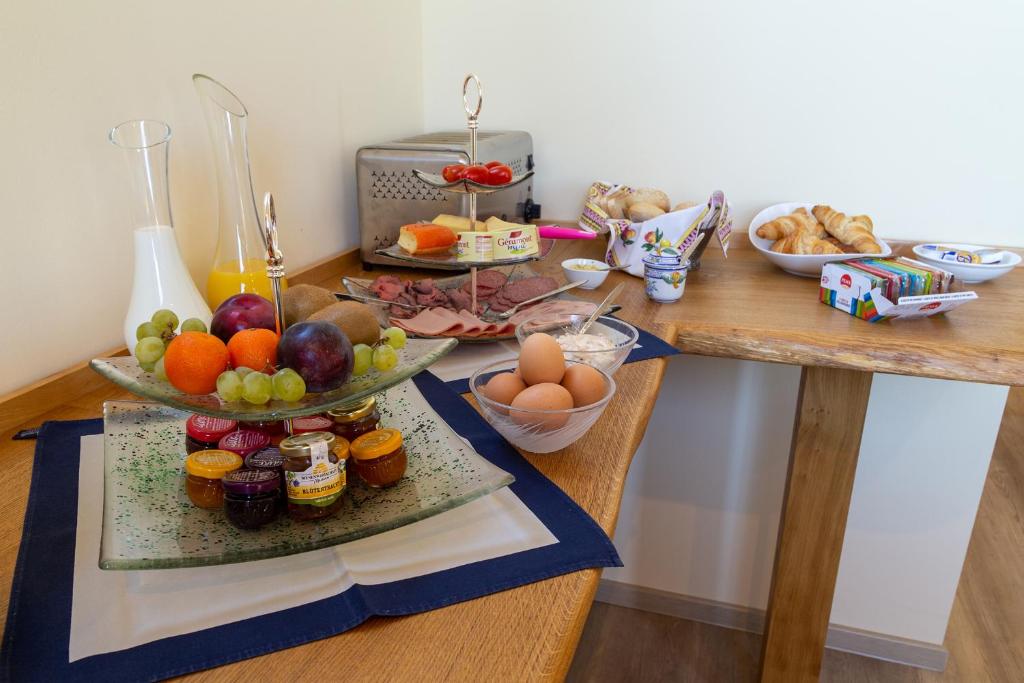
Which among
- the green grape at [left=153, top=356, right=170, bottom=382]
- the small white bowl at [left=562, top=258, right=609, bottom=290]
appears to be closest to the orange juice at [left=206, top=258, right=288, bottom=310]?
the green grape at [left=153, top=356, right=170, bottom=382]

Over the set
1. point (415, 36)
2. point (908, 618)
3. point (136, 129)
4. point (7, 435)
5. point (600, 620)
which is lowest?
point (600, 620)

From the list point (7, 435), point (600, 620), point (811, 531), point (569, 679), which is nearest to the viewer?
point (7, 435)

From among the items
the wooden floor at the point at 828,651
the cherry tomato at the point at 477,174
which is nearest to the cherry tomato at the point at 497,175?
the cherry tomato at the point at 477,174

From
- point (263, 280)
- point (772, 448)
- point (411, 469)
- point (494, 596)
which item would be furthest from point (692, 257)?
point (494, 596)

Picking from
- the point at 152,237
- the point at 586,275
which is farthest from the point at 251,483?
the point at 586,275

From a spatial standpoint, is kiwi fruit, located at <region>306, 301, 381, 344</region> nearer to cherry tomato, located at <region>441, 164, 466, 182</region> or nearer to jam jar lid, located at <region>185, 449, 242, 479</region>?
jam jar lid, located at <region>185, 449, 242, 479</region>

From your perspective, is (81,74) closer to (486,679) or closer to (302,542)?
(302,542)

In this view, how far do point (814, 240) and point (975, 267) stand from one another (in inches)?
11.8

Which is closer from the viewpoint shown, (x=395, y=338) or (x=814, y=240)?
(x=395, y=338)

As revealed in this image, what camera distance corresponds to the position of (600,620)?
6.34 ft

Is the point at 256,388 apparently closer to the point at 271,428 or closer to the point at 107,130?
the point at 271,428

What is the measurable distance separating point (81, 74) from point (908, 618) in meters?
1.96

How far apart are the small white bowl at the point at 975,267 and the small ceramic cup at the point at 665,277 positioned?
0.54 meters

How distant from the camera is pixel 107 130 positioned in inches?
37.7
